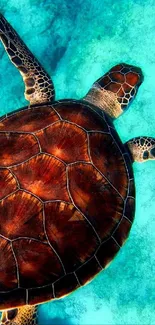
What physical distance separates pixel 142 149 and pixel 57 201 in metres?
1.35

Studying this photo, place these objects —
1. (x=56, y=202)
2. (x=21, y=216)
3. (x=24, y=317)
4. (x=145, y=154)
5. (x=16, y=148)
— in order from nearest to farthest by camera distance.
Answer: (x=21, y=216), (x=56, y=202), (x=16, y=148), (x=24, y=317), (x=145, y=154)

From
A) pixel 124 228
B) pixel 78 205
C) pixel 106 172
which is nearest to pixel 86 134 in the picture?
pixel 106 172

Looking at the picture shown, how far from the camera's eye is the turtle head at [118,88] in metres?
3.53

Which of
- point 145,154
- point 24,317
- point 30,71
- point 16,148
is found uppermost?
point 30,71

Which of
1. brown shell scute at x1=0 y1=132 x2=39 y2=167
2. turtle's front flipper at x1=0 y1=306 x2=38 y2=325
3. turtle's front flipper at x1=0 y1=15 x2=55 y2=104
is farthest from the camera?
turtle's front flipper at x1=0 y1=15 x2=55 y2=104

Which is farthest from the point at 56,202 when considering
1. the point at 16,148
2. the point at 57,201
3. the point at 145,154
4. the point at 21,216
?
the point at 145,154

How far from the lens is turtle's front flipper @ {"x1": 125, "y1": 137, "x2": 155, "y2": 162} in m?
3.46

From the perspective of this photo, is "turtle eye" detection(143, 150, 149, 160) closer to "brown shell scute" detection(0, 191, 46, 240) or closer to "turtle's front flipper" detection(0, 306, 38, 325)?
"brown shell scute" detection(0, 191, 46, 240)

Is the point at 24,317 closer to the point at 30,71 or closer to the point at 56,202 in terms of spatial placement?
the point at 56,202

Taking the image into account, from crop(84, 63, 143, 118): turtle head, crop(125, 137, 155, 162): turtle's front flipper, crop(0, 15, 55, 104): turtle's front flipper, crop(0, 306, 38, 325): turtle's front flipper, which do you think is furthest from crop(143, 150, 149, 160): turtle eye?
crop(0, 306, 38, 325): turtle's front flipper

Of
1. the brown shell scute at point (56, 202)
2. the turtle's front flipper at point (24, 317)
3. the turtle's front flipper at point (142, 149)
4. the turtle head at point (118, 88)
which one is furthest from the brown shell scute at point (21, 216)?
the turtle head at point (118, 88)

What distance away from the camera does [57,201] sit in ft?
8.05

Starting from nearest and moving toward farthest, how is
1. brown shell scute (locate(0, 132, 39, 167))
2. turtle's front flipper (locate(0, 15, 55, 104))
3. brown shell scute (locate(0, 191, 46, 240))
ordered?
1. brown shell scute (locate(0, 191, 46, 240))
2. brown shell scute (locate(0, 132, 39, 167))
3. turtle's front flipper (locate(0, 15, 55, 104))

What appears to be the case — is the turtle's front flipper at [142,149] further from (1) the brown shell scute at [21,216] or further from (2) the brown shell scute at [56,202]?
(1) the brown shell scute at [21,216]
